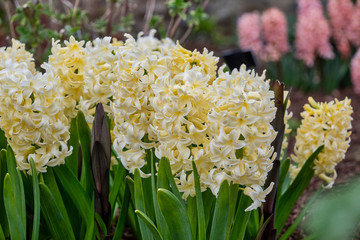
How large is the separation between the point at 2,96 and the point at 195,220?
2.38 feet

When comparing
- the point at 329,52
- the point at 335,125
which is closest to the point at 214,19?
the point at 329,52

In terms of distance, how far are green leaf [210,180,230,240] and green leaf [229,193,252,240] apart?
0.33ft

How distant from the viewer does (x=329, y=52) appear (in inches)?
215

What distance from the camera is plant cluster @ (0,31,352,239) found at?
1.21 m

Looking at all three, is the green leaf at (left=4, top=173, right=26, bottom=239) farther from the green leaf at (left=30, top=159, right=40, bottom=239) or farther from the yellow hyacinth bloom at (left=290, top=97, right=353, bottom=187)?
the yellow hyacinth bloom at (left=290, top=97, right=353, bottom=187)

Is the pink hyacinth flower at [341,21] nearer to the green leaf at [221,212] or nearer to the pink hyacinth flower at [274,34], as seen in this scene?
the pink hyacinth flower at [274,34]

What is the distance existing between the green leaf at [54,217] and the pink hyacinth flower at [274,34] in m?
4.51

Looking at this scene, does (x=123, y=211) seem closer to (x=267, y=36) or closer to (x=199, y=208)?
(x=199, y=208)

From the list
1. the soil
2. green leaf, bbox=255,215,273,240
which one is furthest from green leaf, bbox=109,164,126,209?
the soil

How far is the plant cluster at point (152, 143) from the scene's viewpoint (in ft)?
3.98

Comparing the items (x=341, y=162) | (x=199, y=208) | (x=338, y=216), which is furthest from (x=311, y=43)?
(x=338, y=216)

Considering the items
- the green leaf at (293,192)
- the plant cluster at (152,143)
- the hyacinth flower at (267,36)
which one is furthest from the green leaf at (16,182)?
the hyacinth flower at (267,36)

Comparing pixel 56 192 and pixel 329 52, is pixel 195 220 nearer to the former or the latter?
pixel 56 192

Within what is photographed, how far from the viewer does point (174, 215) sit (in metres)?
1.28
